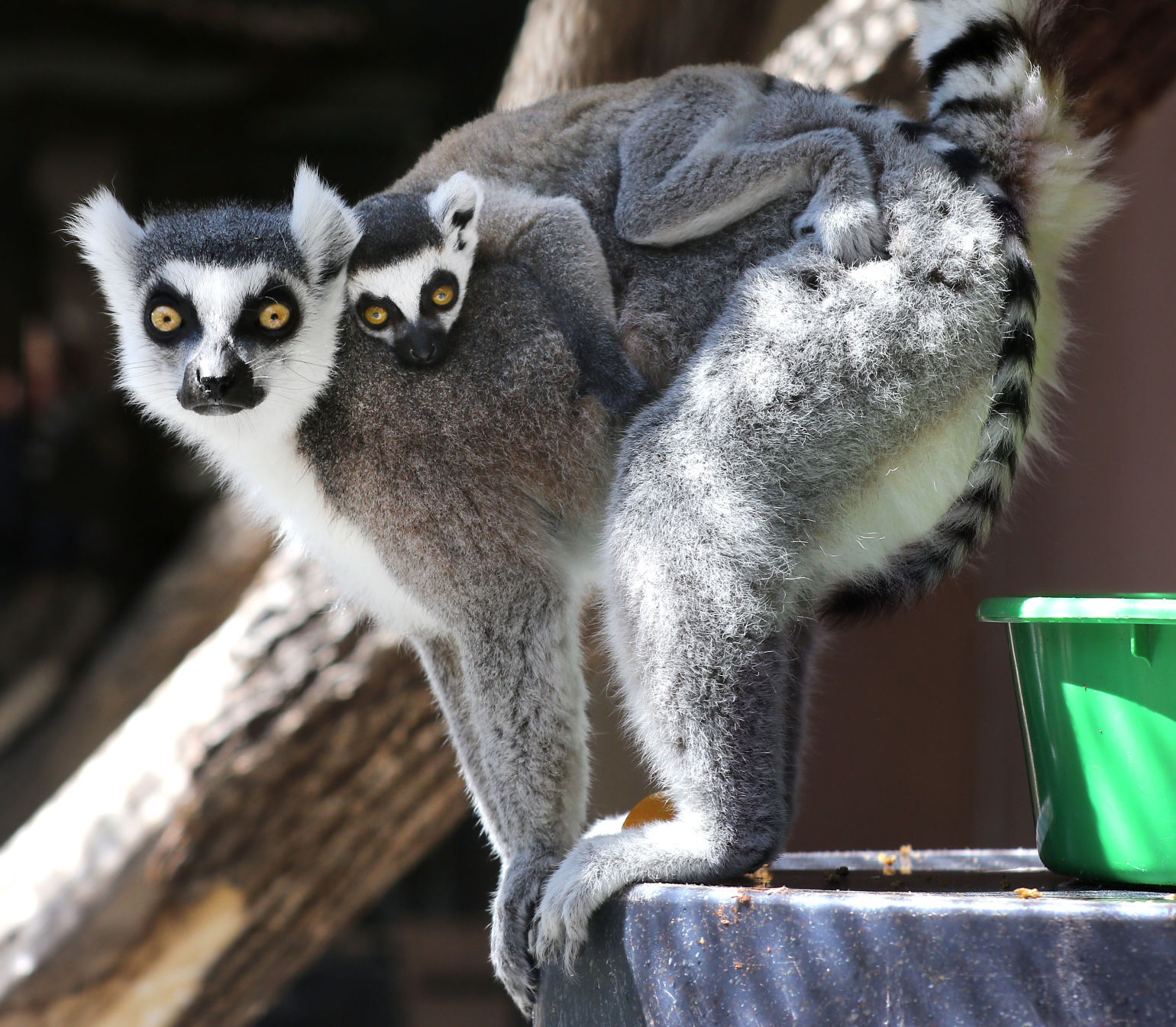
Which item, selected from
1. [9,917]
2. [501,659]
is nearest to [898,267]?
[501,659]

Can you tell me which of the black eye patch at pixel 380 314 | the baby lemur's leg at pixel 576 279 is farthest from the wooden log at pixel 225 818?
the baby lemur's leg at pixel 576 279

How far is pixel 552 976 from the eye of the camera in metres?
1.96

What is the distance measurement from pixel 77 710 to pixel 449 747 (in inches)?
107

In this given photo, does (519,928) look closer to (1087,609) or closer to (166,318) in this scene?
(1087,609)

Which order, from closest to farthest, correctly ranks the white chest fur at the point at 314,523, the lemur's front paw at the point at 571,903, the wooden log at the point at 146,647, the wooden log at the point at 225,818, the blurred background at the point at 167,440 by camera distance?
the lemur's front paw at the point at 571,903 → the white chest fur at the point at 314,523 → the wooden log at the point at 225,818 → the blurred background at the point at 167,440 → the wooden log at the point at 146,647

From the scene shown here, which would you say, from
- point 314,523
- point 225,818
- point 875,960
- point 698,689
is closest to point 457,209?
point 314,523

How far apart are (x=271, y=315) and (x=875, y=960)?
136 centimetres

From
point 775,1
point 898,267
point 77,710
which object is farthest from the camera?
point 77,710

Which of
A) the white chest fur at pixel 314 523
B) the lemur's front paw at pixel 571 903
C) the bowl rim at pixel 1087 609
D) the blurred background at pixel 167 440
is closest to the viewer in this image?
the bowl rim at pixel 1087 609

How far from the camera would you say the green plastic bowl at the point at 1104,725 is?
1.76 metres

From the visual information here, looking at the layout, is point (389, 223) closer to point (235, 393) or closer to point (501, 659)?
point (235, 393)

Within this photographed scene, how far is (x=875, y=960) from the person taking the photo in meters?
1.52

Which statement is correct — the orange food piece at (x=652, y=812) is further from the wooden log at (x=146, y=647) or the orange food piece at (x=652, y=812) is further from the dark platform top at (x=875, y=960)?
the wooden log at (x=146, y=647)

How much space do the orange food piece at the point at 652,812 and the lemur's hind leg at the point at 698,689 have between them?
0.49 feet
